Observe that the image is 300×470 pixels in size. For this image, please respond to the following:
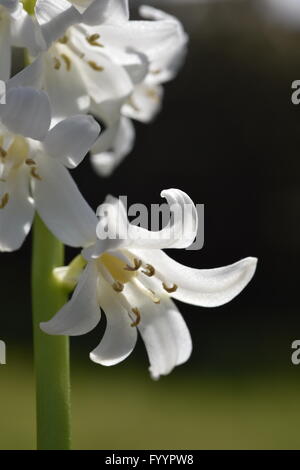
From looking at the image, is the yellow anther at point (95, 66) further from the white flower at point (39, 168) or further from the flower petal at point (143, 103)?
→ the flower petal at point (143, 103)

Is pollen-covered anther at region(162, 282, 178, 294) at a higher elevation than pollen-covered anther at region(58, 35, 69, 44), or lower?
lower

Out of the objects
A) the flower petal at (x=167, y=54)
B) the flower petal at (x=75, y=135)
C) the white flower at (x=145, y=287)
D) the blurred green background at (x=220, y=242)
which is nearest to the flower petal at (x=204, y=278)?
the white flower at (x=145, y=287)

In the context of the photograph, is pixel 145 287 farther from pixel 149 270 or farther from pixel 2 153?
pixel 2 153

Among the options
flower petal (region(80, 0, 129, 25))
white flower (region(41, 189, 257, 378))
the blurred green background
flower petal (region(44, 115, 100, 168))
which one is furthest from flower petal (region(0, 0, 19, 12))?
the blurred green background

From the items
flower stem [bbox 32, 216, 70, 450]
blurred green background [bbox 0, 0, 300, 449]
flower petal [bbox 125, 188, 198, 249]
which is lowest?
blurred green background [bbox 0, 0, 300, 449]

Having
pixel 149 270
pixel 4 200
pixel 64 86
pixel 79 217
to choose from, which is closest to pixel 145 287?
pixel 149 270

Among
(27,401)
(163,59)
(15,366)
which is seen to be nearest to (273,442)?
(27,401)

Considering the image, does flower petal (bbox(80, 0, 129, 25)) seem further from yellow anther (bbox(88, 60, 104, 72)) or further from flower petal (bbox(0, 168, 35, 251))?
Answer: flower petal (bbox(0, 168, 35, 251))
